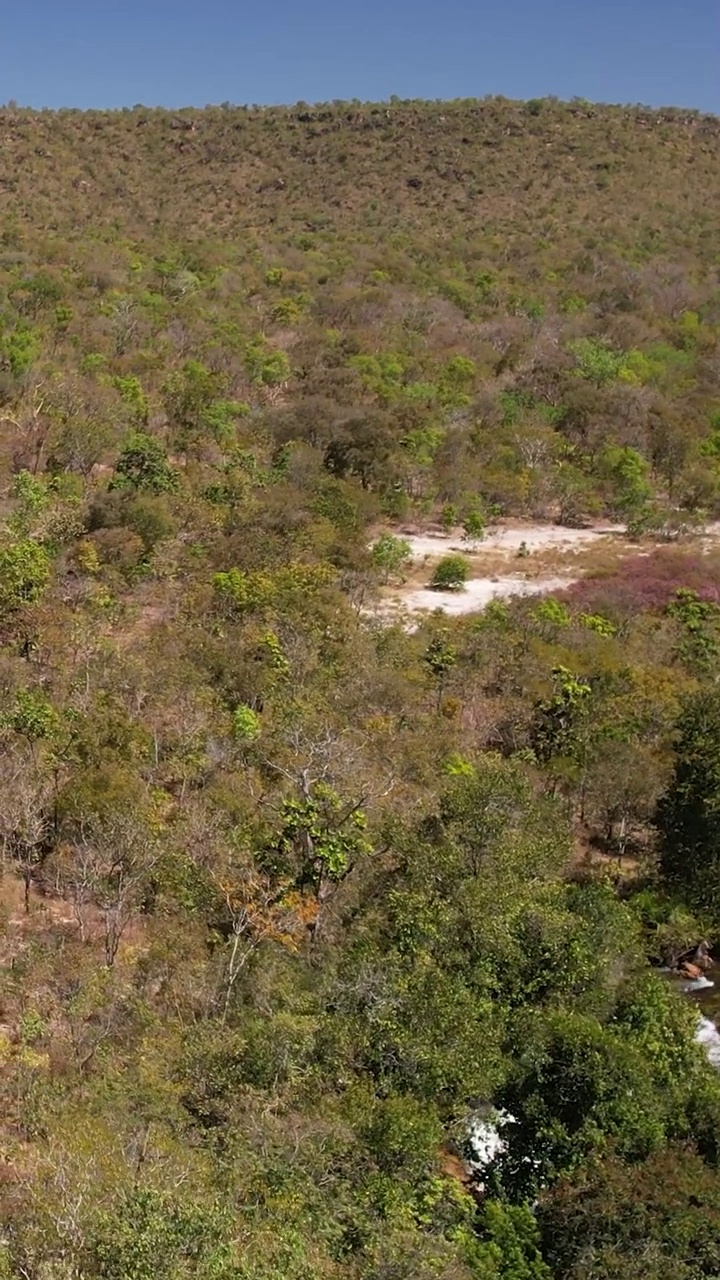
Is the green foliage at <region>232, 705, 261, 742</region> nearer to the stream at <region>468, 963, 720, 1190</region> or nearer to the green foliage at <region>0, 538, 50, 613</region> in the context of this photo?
the green foliage at <region>0, 538, 50, 613</region>

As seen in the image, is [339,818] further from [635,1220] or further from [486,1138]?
[635,1220]

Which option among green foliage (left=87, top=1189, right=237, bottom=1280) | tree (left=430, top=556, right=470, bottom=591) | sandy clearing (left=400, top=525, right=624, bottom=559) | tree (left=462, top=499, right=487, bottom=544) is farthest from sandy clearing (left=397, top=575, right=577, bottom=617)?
green foliage (left=87, top=1189, right=237, bottom=1280)

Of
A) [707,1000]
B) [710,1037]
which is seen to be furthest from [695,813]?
[710,1037]

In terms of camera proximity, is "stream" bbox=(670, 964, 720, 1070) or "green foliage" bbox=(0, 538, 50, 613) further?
"green foliage" bbox=(0, 538, 50, 613)

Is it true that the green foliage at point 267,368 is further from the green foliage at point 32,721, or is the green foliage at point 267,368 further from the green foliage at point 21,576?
the green foliage at point 32,721

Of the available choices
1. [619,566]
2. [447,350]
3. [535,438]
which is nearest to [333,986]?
[619,566]

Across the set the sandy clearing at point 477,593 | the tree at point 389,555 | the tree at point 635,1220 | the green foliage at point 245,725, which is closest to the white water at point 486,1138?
the tree at point 635,1220

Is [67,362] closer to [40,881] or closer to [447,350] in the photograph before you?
[447,350]
